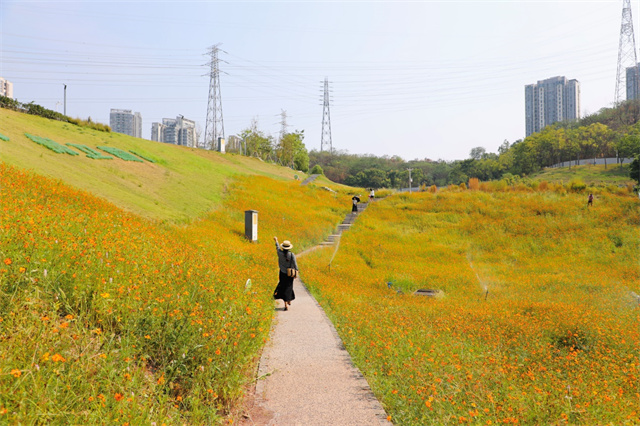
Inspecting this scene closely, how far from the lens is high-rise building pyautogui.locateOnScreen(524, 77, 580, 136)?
139 metres

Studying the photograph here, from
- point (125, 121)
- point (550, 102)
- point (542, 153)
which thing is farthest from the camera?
point (550, 102)

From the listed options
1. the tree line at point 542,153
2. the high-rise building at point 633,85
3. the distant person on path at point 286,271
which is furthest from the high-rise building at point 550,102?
the distant person on path at point 286,271

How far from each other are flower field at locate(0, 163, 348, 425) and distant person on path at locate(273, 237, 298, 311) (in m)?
1.94

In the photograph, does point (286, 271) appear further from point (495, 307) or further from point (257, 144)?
point (257, 144)

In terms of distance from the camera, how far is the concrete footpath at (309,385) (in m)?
4.50

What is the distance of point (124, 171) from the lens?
25.5 meters

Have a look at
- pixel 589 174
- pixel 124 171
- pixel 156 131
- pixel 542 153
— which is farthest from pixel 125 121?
pixel 589 174

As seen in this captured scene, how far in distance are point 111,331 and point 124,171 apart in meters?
23.5

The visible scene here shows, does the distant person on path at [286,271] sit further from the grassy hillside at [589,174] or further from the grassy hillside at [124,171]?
the grassy hillside at [589,174]

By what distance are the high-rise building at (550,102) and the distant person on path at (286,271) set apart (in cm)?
15428

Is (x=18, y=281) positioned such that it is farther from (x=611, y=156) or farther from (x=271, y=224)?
(x=611, y=156)

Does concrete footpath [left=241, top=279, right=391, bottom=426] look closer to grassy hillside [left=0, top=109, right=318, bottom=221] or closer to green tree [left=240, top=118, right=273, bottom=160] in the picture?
grassy hillside [left=0, top=109, right=318, bottom=221]

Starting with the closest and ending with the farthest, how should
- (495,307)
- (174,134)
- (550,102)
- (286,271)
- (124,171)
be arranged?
(286,271) < (495,307) < (124,171) < (174,134) < (550,102)

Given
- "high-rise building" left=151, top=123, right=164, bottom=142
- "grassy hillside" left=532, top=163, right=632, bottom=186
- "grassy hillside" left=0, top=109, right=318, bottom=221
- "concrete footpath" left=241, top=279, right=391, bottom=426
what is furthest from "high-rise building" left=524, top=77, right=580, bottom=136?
"concrete footpath" left=241, top=279, right=391, bottom=426
